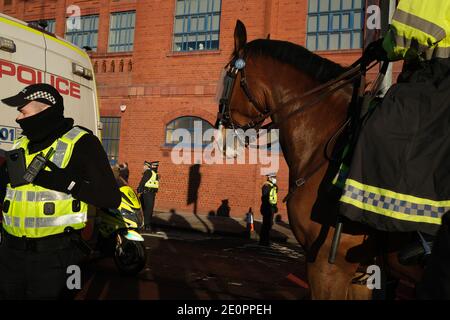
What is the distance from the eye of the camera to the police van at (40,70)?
4828mm

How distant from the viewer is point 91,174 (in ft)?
9.57

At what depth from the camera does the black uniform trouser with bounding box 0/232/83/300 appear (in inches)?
108

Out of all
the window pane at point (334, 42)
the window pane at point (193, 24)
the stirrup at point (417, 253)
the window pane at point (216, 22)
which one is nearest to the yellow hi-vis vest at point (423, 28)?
the stirrup at point (417, 253)

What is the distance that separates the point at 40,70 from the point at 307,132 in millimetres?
3750

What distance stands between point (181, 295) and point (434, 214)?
3.92 m

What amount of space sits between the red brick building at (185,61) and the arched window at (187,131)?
21cm

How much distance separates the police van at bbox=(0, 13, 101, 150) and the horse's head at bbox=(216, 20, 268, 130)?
9.02ft

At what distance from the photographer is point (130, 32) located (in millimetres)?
18109

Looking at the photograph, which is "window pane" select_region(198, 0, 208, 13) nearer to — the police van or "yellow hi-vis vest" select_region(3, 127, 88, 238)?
the police van

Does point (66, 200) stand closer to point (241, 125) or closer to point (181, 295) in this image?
point (241, 125)

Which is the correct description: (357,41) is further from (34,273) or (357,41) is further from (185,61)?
(34,273)

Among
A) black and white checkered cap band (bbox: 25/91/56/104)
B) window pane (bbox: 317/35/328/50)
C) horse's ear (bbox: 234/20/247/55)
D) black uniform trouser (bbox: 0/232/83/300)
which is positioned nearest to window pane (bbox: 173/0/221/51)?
window pane (bbox: 317/35/328/50)
